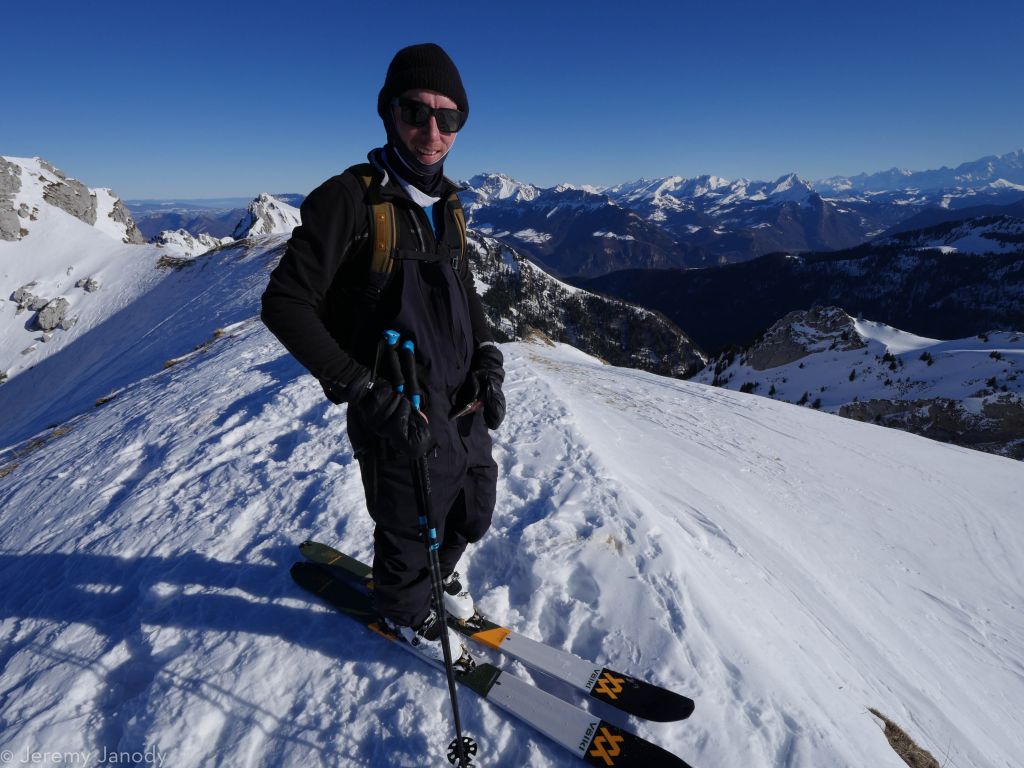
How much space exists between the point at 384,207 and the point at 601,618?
435 centimetres

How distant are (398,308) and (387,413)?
73cm

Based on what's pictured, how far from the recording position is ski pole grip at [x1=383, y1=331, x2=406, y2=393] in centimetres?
313

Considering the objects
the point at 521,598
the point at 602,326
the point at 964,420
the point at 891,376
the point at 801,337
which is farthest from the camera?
the point at 602,326

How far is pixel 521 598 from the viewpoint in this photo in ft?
16.6

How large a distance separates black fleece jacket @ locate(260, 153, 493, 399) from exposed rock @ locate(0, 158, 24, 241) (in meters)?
105

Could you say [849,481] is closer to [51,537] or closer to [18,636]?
[18,636]

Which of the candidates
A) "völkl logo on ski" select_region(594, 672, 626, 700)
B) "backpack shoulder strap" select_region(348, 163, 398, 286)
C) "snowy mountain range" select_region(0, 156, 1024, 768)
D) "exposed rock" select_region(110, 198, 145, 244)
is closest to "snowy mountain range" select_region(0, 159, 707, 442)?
"exposed rock" select_region(110, 198, 145, 244)

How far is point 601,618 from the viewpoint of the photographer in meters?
4.72

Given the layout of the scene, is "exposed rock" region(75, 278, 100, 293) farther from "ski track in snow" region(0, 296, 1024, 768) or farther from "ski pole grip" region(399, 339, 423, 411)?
"ski pole grip" region(399, 339, 423, 411)

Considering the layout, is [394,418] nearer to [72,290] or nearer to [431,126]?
[431,126]

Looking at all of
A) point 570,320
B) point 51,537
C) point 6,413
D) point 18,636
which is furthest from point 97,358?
point 570,320

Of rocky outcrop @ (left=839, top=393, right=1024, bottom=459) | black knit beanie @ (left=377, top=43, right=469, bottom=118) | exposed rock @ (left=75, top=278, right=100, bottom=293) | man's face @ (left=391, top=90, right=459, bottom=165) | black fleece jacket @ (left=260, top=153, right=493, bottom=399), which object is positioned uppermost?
black knit beanie @ (left=377, top=43, right=469, bottom=118)

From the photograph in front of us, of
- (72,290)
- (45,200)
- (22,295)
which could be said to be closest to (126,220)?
(45,200)

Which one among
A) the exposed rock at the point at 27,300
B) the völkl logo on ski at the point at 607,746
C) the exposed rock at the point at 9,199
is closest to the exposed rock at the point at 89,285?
the exposed rock at the point at 27,300
